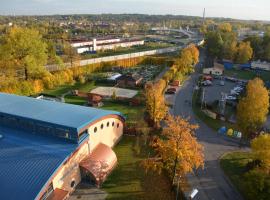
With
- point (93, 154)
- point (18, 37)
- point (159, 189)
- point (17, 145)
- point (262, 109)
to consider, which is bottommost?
point (159, 189)

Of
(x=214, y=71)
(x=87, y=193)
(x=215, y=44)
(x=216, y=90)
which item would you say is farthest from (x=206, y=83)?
(x=87, y=193)

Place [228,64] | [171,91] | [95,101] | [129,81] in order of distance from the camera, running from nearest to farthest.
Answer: [95,101] → [171,91] → [129,81] → [228,64]

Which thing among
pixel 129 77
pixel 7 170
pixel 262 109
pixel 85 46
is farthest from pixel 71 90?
pixel 85 46

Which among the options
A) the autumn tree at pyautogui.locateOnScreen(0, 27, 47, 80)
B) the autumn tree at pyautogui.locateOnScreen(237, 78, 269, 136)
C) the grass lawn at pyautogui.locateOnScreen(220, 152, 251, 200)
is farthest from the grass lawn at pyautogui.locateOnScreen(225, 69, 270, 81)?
the autumn tree at pyautogui.locateOnScreen(0, 27, 47, 80)

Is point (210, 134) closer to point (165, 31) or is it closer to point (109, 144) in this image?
point (109, 144)

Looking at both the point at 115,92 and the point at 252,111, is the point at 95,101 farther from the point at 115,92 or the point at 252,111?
the point at 252,111

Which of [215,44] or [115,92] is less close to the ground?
[215,44]
